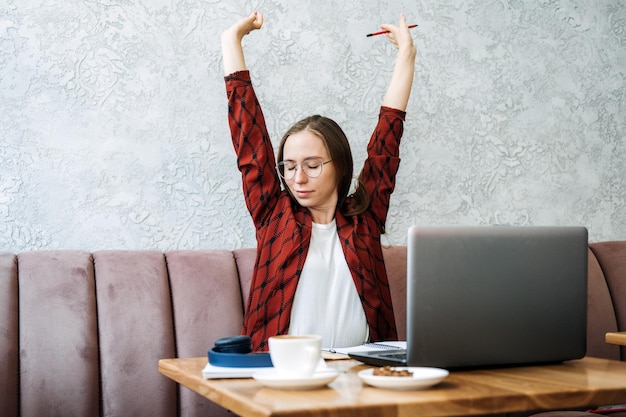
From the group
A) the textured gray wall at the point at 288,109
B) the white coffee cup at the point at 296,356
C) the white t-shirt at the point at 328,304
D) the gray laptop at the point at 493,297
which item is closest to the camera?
the white coffee cup at the point at 296,356

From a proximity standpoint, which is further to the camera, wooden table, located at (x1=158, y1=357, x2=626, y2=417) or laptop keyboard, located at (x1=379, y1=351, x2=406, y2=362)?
laptop keyboard, located at (x1=379, y1=351, x2=406, y2=362)

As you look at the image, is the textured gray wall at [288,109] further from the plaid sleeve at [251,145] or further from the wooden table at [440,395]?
the wooden table at [440,395]

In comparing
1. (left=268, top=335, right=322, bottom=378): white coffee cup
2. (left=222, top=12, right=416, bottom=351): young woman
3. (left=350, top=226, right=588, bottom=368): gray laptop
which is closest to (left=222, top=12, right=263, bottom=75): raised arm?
(left=222, top=12, right=416, bottom=351): young woman

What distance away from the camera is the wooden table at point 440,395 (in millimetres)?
865

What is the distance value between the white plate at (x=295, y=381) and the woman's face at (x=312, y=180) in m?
0.83

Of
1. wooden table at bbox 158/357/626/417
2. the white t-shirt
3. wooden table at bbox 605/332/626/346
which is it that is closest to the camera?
wooden table at bbox 158/357/626/417

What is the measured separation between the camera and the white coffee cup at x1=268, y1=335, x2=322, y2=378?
0.98 meters

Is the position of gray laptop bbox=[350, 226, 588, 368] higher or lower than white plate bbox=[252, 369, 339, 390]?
higher

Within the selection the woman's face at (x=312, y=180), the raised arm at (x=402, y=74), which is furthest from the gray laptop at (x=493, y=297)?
the raised arm at (x=402, y=74)

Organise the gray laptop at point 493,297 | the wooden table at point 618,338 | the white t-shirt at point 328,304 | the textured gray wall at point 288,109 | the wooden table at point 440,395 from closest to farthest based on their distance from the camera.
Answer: the wooden table at point 440,395, the gray laptop at point 493,297, the wooden table at point 618,338, the white t-shirt at point 328,304, the textured gray wall at point 288,109

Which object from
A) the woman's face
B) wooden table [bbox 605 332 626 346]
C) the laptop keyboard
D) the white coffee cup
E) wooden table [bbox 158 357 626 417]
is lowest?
wooden table [bbox 605 332 626 346]

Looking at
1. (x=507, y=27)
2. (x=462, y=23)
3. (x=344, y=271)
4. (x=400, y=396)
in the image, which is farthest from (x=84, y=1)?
(x=400, y=396)

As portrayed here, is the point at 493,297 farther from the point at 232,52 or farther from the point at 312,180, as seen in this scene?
the point at 232,52

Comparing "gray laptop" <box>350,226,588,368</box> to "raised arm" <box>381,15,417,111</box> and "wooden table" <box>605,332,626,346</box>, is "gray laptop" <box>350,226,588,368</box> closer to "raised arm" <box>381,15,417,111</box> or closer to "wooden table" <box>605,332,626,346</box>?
"wooden table" <box>605,332,626,346</box>
